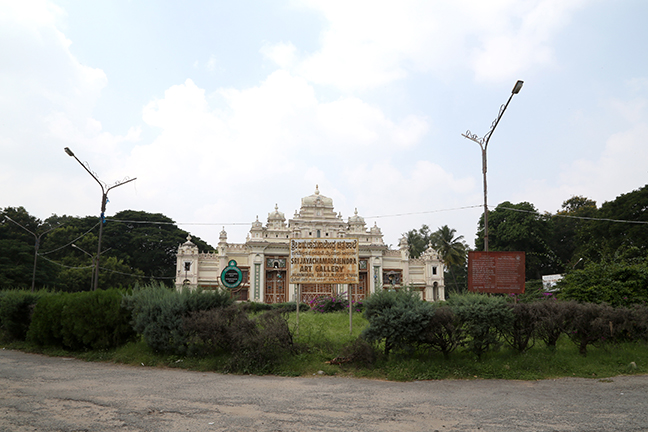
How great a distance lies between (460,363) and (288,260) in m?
32.5

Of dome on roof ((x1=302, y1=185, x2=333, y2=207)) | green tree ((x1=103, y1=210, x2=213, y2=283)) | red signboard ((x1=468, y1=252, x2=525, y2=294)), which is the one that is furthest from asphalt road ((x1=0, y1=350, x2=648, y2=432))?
green tree ((x1=103, y1=210, x2=213, y2=283))

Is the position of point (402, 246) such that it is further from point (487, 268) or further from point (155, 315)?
point (155, 315)

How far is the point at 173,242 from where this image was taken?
184ft

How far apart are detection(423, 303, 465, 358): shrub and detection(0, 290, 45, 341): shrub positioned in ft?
43.7

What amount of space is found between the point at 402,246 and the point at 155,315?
35667 mm

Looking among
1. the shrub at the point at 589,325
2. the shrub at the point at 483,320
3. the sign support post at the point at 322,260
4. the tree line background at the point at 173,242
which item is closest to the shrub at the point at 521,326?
the shrub at the point at 483,320

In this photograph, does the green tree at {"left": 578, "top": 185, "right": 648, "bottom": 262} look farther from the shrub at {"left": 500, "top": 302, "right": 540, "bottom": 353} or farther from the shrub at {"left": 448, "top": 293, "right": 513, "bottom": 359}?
the shrub at {"left": 448, "top": 293, "right": 513, "bottom": 359}

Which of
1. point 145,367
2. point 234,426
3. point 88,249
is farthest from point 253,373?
point 88,249

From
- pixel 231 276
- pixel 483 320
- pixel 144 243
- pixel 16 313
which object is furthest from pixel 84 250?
pixel 483 320

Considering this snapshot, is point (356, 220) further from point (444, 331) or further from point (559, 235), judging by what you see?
point (444, 331)

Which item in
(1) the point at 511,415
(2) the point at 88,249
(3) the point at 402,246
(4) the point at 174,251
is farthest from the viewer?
(4) the point at 174,251

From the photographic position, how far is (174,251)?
187ft

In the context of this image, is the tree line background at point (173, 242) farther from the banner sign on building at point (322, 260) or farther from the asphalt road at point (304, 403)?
the asphalt road at point (304, 403)

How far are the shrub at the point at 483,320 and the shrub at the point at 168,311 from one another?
5816mm
